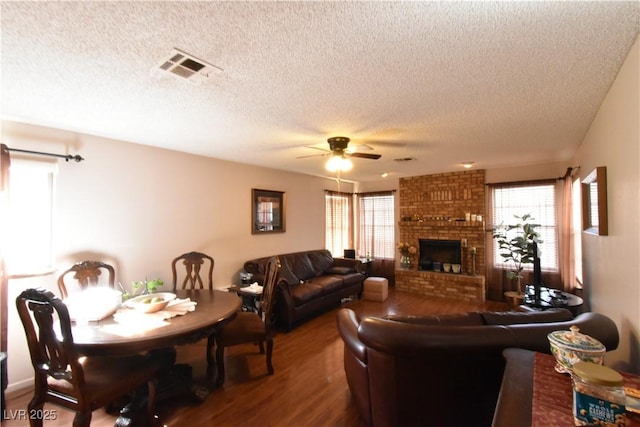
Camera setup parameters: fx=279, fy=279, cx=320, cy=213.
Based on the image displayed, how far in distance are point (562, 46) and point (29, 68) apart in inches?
121

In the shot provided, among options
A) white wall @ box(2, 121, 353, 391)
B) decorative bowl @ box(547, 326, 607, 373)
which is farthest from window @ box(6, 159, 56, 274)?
decorative bowl @ box(547, 326, 607, 373)

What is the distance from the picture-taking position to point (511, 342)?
5.39 feet

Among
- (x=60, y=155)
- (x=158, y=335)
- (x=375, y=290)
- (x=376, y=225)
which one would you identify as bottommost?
(x=375, y=290)

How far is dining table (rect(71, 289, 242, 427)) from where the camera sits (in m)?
1.82

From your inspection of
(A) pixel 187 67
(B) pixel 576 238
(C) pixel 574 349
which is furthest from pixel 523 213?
(A) pixel 187 67

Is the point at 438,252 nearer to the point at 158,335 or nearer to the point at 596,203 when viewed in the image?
the point at 596,203

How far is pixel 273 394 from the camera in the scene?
2443 mm

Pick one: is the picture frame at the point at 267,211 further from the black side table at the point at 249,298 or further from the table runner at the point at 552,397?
the table runner at the point at 552,397

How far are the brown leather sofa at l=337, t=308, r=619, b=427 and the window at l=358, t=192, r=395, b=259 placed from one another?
4.87 meters

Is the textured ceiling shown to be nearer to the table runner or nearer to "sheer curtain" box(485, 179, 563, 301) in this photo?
the table runner

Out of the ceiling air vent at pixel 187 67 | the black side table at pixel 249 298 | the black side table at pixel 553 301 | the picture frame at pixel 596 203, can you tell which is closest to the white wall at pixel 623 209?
the picture frame at pixel 596 203

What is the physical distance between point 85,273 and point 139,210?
33.9 inches

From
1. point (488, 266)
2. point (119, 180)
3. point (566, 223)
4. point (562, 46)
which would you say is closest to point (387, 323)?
point (562, 46)

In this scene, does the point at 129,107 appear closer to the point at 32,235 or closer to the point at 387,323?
the point at 32,235
